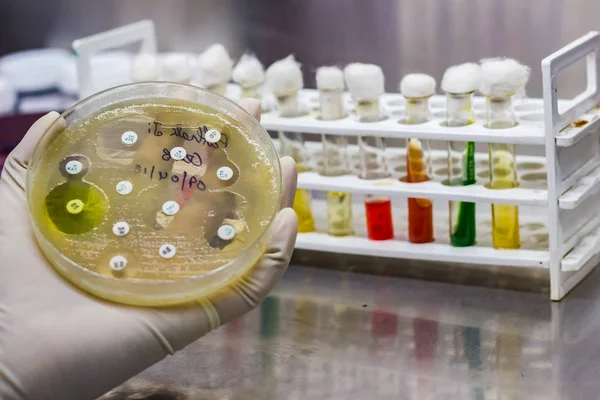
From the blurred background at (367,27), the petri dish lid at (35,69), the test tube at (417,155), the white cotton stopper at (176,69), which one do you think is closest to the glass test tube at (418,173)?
the test tube at (417,155)

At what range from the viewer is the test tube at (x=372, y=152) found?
1.62 meters

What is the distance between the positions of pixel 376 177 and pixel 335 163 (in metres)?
0.10

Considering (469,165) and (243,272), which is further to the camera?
(469,165)

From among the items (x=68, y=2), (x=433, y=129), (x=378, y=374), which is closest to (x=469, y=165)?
(x=433, y=129)

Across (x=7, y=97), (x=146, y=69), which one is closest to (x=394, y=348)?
(x=146, y=69)

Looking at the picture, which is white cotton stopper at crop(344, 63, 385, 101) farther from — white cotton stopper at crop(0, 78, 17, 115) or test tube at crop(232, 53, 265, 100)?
white cotton stopper at crop(0, 78, 17, 115)

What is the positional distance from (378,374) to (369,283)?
0.38 meters

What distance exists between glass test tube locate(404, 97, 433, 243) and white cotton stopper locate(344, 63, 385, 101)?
6 cm

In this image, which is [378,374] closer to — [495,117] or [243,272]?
[243,272]

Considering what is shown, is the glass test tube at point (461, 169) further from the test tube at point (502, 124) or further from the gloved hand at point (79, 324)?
the gloved hand at point (79, 324)

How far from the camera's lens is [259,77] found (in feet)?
5.82

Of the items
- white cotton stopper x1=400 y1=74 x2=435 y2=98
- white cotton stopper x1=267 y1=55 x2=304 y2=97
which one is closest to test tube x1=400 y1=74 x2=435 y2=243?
white cotton stopper x1=400 y1=74 x2=435 y2=98

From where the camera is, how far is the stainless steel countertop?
4.13ft

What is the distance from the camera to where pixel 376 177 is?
1700 mm
